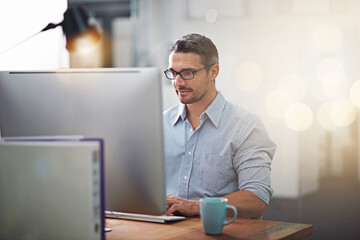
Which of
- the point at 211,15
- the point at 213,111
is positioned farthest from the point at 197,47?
the point at 211,15

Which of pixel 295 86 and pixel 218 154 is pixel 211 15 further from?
pixel 218 154

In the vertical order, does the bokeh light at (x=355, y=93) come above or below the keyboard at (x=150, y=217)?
above

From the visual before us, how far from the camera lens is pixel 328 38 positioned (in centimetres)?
325

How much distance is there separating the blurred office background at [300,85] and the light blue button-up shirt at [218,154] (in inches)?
54.5

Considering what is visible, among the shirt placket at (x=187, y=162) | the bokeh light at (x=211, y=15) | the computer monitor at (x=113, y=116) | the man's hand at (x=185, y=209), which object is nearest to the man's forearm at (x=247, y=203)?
the man's hand at (x=185, y=209)

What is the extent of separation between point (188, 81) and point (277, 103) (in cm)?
154

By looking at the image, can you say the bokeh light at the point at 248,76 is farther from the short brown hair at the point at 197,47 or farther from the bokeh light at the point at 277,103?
the short brown hair at the point at 197,47

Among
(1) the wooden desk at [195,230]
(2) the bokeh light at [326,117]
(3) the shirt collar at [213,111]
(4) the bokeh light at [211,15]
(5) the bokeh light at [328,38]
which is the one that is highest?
(4) the bokeh light at [211,15]

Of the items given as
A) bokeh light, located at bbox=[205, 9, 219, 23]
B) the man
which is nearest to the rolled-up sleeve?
the man

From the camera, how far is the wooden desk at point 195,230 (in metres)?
1.32

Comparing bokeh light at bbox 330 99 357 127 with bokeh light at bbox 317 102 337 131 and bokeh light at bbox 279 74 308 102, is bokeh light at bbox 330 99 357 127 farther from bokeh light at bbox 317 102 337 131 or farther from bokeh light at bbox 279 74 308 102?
bokeh light at bbox 279 74 308 102

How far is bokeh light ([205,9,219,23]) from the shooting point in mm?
3650

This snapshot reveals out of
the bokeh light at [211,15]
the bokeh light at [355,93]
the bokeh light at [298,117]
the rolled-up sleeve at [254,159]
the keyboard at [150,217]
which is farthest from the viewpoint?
the bokeh light at [211,15]

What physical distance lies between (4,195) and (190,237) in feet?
1.62
